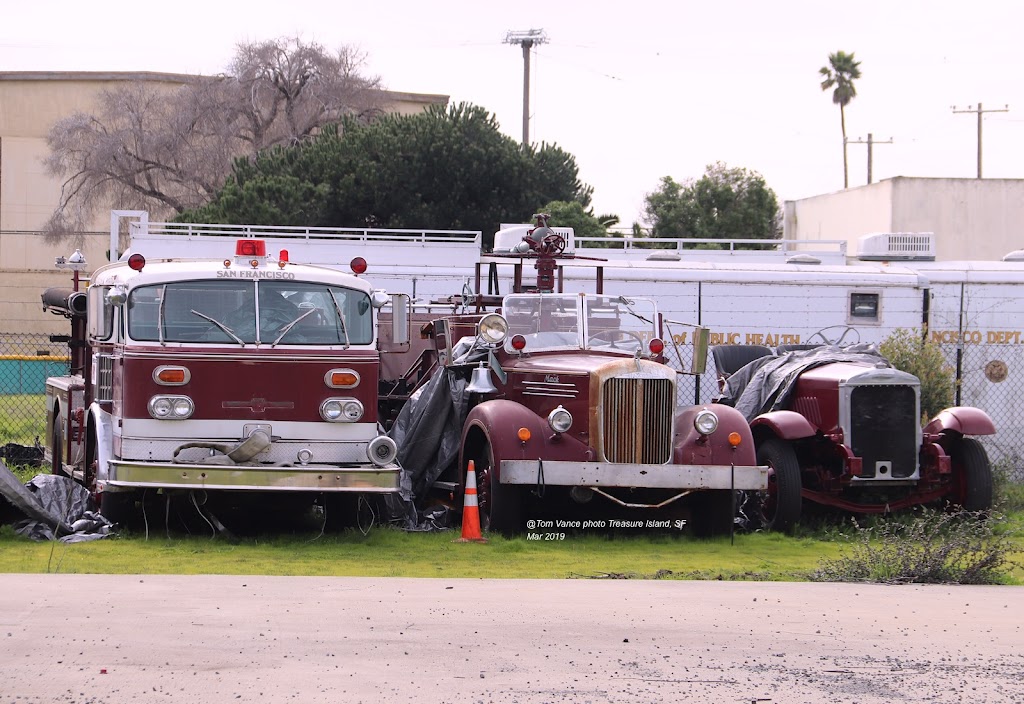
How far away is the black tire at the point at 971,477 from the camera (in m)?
12.9

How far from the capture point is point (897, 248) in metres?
21.9

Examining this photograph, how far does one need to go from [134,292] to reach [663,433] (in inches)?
187

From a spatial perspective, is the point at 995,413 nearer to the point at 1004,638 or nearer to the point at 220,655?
the point at 1004,638

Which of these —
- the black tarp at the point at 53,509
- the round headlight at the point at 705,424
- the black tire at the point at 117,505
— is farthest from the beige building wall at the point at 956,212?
the black tire at the point at 117,505

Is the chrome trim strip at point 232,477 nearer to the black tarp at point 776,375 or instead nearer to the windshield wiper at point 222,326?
the windshield wiper at point 222,326

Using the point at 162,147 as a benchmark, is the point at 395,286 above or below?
below

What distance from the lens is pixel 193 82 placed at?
4881 centimetres

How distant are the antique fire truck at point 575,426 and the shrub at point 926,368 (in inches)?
160

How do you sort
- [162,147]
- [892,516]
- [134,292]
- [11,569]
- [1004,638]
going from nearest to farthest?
1. [1004,638]
2. [11,569]
3. [134,292]
4. [892,516]
5. [162,147]

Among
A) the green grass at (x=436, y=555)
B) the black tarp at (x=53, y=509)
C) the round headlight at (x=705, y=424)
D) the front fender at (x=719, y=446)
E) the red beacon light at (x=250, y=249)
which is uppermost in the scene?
the red beacon light at (x=250, y=249)

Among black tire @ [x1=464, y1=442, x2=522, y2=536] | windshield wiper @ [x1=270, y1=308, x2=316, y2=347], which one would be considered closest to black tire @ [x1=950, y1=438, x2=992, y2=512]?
black tire @ [x1=464, y1=442, x2=522, y2=536]

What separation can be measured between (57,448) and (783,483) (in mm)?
7635

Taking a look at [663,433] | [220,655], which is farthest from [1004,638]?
[663,433]

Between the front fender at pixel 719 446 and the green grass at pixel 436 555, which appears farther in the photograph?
the front fender at pixel 719 446
